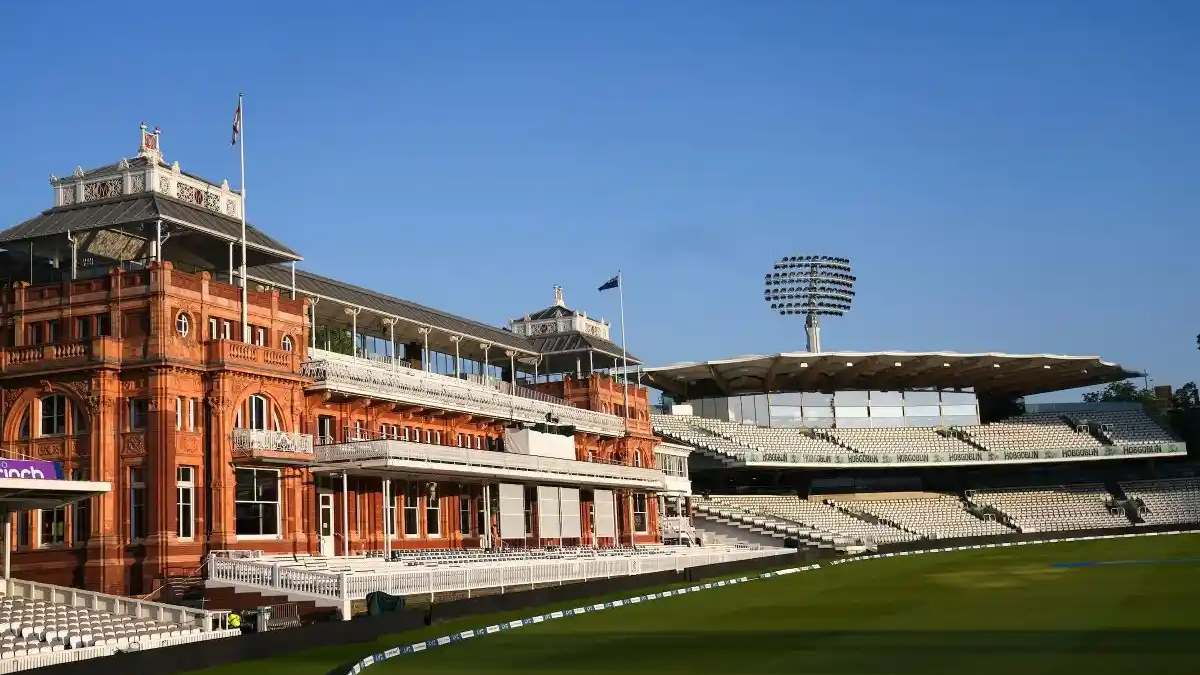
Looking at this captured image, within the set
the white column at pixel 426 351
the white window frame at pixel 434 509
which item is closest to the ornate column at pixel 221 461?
the white window frame at pixel 434 509

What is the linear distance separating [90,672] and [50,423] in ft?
78.6

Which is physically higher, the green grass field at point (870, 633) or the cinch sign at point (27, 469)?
the cinch sign at point (27, 469)

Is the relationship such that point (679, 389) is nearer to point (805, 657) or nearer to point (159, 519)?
point (159, 519)

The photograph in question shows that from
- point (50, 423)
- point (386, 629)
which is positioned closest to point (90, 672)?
point (386, 629)

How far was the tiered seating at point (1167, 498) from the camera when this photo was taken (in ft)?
312

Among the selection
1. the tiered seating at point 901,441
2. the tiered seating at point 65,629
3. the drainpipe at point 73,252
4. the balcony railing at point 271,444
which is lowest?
the tiered seating at point 65,629

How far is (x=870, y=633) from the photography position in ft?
101

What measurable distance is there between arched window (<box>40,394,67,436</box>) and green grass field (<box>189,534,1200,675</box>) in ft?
52.4

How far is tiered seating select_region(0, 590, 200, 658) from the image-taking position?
2981 centimetres

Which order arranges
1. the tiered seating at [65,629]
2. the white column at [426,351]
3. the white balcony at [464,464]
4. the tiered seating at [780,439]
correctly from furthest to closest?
the tiered seating at [780,439] → the white column at [426,351] → the white balcony at [464,464] → the tiered seating at [65,629]

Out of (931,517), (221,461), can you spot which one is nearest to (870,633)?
(221,461)

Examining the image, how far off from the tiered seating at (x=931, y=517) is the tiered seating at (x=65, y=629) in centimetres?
6222

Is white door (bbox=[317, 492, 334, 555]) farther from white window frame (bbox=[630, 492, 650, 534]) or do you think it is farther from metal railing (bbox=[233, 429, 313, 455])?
white window frame (bbox=[630, 492, 650, 534])

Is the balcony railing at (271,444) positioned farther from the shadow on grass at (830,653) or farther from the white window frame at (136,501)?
the shadow on grass at (830,653)
